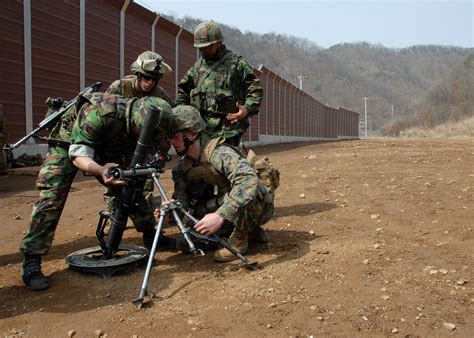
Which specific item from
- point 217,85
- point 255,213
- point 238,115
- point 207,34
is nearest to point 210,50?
point 207,34

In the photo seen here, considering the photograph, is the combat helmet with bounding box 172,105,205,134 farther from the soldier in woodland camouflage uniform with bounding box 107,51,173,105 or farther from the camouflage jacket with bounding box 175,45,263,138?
the camouflage jacket with bounding box 175,45,263,138

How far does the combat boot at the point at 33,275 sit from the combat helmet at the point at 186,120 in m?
1.19

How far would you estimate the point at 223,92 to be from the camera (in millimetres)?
4332

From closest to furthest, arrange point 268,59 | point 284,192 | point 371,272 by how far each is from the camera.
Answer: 1. point 371,272
2. point 284,192
3. point 268,59

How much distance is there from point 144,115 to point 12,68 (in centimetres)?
721

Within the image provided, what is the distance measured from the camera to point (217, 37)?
13.8 ft

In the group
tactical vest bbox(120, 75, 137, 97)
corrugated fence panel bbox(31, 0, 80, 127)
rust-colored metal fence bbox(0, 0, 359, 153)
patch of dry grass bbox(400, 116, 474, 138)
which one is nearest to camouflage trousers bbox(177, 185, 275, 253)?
tactical vest bbox(120, 75, 137, 97)

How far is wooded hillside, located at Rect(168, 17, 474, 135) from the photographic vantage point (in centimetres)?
10275

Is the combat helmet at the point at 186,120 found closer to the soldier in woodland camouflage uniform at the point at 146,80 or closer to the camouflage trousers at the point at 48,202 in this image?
the soldier in woodland camouflage uniform at the point at 146,80

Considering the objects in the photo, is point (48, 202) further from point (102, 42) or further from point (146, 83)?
point (102, 42)

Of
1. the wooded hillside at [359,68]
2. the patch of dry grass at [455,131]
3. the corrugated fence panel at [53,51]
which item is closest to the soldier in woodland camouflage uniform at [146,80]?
the corrugated fence panel at [53,51]

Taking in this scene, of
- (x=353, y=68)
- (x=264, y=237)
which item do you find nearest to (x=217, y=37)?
(x=264, y=237)

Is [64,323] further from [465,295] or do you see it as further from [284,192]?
[284,192]

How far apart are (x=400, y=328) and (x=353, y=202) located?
301 centimetres
